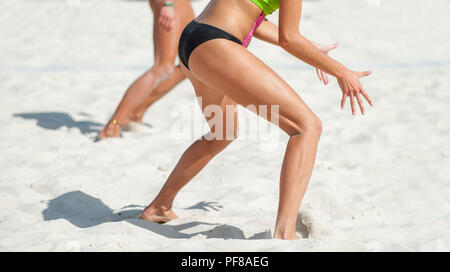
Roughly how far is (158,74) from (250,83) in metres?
2.30

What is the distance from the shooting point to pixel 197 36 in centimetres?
255

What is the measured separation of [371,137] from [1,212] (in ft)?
9.12

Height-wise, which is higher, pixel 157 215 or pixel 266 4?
pixel 266 4

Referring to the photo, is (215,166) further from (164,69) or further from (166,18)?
(166,18)

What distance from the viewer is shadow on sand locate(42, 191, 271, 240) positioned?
9.71 ft

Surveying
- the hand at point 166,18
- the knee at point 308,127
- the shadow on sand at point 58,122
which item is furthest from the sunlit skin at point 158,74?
the knee at point 308,127

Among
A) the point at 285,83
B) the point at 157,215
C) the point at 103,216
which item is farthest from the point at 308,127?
the point at 103,216

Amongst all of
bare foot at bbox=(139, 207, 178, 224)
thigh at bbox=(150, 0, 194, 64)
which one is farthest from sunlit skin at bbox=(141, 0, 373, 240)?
thigh at bbox=(150, 0, 194, 64)

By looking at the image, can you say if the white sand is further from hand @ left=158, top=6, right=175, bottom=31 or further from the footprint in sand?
hand @ left=158, top=6, right=175, bottom=31

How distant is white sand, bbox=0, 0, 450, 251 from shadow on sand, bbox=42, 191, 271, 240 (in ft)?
0.03

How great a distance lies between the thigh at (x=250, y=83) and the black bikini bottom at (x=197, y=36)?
0.03m

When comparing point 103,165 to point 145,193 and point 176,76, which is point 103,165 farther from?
point 176,76

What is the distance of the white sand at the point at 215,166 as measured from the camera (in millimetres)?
2815
